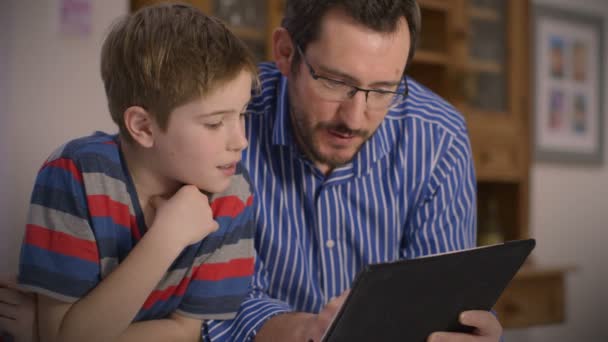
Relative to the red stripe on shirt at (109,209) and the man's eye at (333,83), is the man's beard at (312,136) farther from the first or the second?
the red stripe on shirt at (109,209)

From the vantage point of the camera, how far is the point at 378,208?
1422 millimetres

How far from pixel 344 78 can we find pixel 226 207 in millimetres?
370

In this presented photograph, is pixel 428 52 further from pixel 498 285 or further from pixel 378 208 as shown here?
pixel 498 285

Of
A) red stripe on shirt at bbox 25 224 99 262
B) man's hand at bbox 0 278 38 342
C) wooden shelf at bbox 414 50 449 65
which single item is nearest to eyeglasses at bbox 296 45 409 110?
red stripe on shirt at bbox 25 224 99 262

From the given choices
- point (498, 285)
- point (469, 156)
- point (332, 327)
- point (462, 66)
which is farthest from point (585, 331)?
point (332, 327)

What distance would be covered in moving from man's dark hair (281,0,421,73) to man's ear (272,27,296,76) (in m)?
0.02

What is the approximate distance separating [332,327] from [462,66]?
83.8 inches

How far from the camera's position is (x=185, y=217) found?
1005 mm

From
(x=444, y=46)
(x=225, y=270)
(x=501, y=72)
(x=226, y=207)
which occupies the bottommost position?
(x=225, y=270)

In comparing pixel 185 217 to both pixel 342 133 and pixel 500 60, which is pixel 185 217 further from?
pixel 500 60

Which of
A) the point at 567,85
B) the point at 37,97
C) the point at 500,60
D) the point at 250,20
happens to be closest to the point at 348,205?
the point at 37,97

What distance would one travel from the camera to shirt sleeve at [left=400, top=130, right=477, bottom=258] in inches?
55.1

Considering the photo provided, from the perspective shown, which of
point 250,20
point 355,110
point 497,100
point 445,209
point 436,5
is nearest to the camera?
point 355,110

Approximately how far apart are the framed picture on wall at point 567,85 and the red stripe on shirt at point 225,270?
8.38 feet
